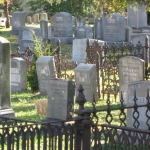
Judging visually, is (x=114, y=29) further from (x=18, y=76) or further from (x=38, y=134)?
(x=38, y=134)

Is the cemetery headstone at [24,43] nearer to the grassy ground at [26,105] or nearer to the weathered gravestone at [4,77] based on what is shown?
the grassy ground at [26,105]

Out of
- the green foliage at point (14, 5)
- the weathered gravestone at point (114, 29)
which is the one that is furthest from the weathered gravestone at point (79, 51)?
the green foliage at point (14, 5)

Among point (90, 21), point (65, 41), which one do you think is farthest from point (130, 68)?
point (90, 21)

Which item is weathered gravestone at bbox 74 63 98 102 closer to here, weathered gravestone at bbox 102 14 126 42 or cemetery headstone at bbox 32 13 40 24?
weathered gravestone at bbox 102 14 126 42

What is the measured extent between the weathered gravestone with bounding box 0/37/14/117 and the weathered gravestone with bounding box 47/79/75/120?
1032 mm

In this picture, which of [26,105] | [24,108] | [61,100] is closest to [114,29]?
[26,105]

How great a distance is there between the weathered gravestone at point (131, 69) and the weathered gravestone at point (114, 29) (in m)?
12.8

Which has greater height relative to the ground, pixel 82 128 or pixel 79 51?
pixel 79 51

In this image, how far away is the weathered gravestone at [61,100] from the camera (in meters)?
11.0

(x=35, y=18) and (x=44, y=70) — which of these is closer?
(x=44, y=70)

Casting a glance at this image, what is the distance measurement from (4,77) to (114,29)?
51.5 ft

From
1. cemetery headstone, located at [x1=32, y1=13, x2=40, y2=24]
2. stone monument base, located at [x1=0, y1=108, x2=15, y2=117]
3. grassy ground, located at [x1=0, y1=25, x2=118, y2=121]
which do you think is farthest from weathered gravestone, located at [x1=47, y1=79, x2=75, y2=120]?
cemetery headstone, located at [x1=32, y1=13, x2=40, y2=24]

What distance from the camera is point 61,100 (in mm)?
11055

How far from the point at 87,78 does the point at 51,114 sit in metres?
3.17
